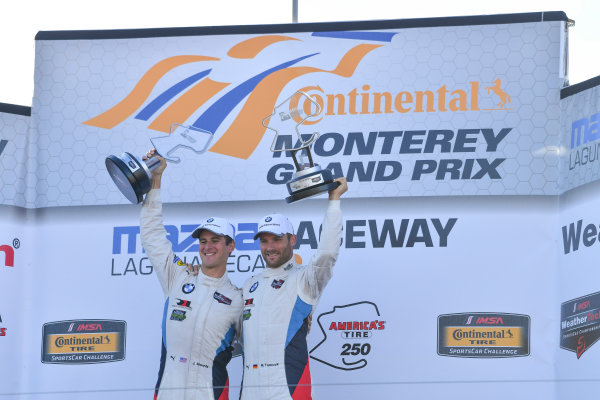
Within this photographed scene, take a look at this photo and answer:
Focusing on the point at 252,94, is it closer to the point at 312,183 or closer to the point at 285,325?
the point at 312,183

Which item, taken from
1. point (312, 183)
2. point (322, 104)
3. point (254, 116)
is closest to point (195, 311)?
point (312, 183)

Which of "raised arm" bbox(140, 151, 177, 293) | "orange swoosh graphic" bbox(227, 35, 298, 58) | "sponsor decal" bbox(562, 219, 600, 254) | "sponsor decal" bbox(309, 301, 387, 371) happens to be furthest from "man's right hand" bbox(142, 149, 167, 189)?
"sponsor decal" bbox(562, 219, 600, 254)

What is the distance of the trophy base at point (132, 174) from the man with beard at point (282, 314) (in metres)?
0.51

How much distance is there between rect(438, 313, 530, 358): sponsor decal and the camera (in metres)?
4.68

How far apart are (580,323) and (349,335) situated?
39.4 inches

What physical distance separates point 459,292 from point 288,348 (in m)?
0.97

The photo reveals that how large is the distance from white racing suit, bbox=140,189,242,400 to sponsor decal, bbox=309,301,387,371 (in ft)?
1.95

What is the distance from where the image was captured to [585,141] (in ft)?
15.3

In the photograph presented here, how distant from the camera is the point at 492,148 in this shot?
482 centimetres

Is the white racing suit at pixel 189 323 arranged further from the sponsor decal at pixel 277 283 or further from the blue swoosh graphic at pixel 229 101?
the blue swoosh graphic at pixel 229 101

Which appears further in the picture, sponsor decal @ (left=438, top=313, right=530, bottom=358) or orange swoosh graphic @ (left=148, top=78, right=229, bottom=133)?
orange swoosh graphic @ (left=148, top=78, right=229, bottom=133)

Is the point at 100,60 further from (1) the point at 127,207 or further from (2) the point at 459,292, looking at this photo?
(2) the point at 459,292

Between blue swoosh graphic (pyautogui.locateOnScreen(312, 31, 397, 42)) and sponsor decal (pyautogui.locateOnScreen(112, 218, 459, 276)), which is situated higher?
blue swoosh graphic (pyautogui.locateOnScreen(312, 31, 397, 42))

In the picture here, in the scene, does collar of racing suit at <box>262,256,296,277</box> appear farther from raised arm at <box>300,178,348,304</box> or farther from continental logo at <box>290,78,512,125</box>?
continental logo at <box>290,78,512,125</box>
